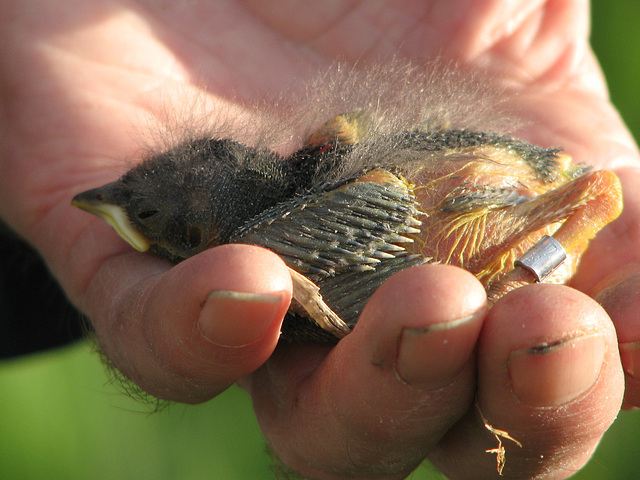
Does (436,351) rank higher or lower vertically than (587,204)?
lower

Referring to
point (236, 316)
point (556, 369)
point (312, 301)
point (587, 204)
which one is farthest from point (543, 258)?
point (236, 316)

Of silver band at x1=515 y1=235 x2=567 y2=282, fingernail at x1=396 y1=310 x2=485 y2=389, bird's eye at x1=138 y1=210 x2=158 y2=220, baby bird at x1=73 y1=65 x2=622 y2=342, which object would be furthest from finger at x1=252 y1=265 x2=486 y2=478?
bird's eye at x1=138 y1=210 x2=158 y2=220

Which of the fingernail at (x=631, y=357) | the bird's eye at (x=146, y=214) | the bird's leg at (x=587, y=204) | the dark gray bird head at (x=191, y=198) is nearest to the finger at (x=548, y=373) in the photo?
the fingernail at (x=631, y=357)

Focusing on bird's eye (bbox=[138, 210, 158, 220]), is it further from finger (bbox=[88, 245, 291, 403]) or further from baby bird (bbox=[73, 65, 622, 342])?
finger (bbox=[88, 245, 291, 403])

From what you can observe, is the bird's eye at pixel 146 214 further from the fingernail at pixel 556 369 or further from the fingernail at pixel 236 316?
the fingernail at pixel 556 369

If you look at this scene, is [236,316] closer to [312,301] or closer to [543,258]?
[312,301]

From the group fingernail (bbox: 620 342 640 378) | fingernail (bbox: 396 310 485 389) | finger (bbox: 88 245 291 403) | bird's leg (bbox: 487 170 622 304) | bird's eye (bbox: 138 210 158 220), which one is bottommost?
bird's eye (bbox: 138 210 158 220)
